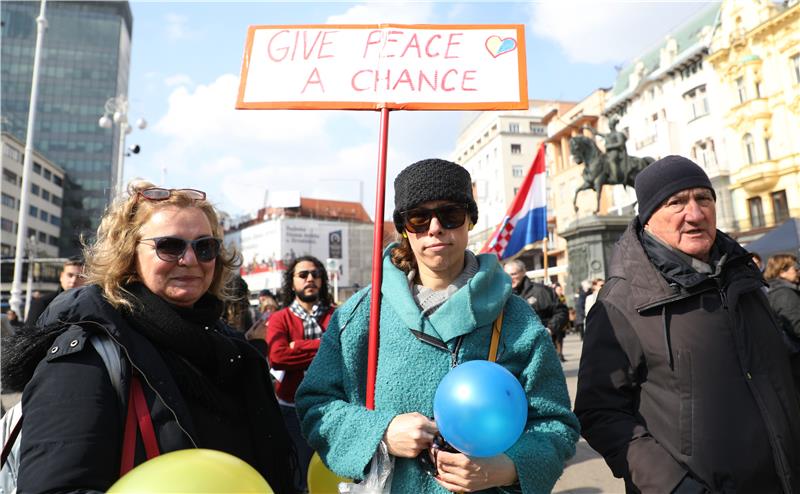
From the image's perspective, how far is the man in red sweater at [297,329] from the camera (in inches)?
155

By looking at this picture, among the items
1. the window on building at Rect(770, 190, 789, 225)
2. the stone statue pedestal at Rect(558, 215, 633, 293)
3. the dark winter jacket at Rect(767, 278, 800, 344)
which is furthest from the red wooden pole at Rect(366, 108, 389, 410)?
the window on building at Rect(770, 190, 789, 225)

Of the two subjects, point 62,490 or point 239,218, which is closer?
point 62,490

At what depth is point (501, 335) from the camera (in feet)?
5.54

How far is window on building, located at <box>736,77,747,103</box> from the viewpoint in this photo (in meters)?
34.7

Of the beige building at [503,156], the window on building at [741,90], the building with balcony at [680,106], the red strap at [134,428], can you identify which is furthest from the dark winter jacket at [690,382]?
the beige building at [503,156]

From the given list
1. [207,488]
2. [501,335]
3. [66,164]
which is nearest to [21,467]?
[207,488]

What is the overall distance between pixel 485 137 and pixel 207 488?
73.2 meters

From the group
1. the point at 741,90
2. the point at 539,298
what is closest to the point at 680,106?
the point at 741,90

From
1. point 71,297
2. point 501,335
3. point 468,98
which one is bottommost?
point 501,335

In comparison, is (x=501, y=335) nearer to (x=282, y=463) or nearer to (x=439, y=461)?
(x=439, y=461)

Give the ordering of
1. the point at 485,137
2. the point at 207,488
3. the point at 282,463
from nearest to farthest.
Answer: the point at 207,488
the point at 282,463
the point at 485,137

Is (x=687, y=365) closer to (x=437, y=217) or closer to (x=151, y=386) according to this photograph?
(x=437, y=217)

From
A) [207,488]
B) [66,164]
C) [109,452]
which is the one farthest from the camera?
[66,164]

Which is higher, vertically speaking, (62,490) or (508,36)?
(508,36)
